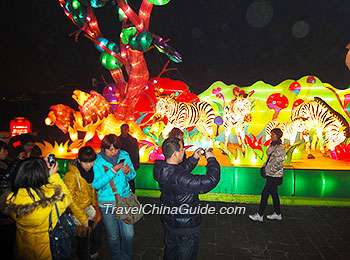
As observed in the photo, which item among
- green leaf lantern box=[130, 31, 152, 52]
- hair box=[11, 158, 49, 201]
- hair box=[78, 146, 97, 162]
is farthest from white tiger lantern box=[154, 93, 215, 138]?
hair box=[11, 158, 49, 201]

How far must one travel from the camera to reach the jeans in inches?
89.7

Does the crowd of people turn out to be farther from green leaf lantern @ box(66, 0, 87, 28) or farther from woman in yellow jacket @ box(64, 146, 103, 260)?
green leaf lantern @ box(66, 0, 87, 28)

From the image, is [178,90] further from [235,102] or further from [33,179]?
[33,179]

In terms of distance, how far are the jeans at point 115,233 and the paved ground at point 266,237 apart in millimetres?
759

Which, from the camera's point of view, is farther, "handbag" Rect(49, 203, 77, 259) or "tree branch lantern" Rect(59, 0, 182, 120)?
"tree branch lantern" Rect(59, 0, 182, 120)

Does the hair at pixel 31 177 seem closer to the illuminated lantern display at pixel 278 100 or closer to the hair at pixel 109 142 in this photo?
the hair at pixel 109 142

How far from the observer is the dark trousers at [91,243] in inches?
97.4

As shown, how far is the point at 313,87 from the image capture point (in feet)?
30.4

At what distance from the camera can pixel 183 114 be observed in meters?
8.51

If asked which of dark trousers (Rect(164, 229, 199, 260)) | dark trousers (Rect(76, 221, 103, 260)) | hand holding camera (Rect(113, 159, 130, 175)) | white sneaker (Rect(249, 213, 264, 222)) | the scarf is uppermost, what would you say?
the scarf

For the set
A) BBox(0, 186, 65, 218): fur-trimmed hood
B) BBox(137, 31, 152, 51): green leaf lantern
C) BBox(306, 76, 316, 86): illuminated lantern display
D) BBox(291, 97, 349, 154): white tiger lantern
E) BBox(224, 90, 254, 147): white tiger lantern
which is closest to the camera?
BBox(0, 186, 65, 218): fur-trimmed hood

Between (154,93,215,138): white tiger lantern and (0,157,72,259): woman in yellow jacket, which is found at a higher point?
(154,93,215,138): white tiger lantern

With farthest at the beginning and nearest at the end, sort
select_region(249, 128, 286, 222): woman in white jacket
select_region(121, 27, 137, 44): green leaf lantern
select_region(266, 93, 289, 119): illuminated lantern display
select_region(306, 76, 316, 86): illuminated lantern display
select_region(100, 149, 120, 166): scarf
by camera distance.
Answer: select_region(266, 93, 289, 119): illuminated lantern display, select_region(306, 76, 316, 86): illuminated lantern display, select_region(121, 27, 137, 44): green leaf lantern, select_region(249, 128, 286, 222): woman in white jacket, select_region(100, 149, 120, 166): scarf

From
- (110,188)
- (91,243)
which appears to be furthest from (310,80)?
(91,243)
